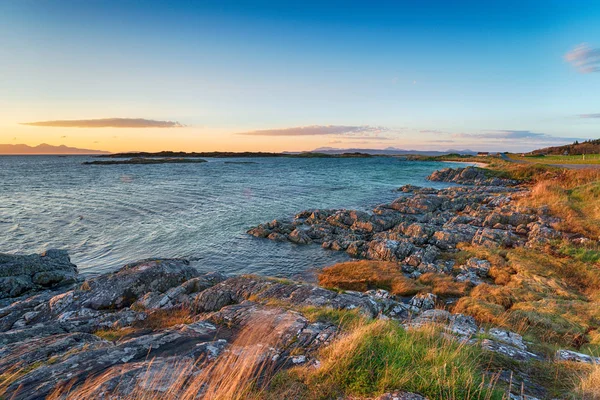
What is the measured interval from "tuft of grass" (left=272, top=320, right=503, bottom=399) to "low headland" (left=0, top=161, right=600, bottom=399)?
1.2 inches

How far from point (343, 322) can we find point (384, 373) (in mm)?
2968

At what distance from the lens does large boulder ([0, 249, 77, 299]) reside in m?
15.0

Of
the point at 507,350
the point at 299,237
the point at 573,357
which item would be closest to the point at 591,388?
the point at 507,350

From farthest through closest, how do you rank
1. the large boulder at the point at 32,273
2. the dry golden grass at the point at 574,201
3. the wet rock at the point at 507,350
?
the dry golden grass at the point at 574,201 → the large boulder at the point at 32,273 → the wet rock at the point at 507,350

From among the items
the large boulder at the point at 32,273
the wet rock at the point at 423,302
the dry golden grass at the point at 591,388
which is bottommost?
the wet rock at the point at 423,302

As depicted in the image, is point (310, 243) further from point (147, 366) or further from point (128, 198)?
point (128, 198)

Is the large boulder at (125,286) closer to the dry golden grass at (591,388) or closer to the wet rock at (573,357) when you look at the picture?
the dry golden grass at (591,388)

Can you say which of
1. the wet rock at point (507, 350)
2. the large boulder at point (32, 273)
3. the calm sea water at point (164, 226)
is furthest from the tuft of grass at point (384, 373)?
the large boulder at point (32, 273)

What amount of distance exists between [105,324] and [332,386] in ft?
30.0

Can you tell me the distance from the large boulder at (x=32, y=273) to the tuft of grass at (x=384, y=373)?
17787 mm

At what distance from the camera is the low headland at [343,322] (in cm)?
485

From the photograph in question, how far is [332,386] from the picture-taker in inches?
188

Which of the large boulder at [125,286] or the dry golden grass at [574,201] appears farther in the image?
the dry golden grass at [574,201]

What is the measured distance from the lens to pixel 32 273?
16688mm
